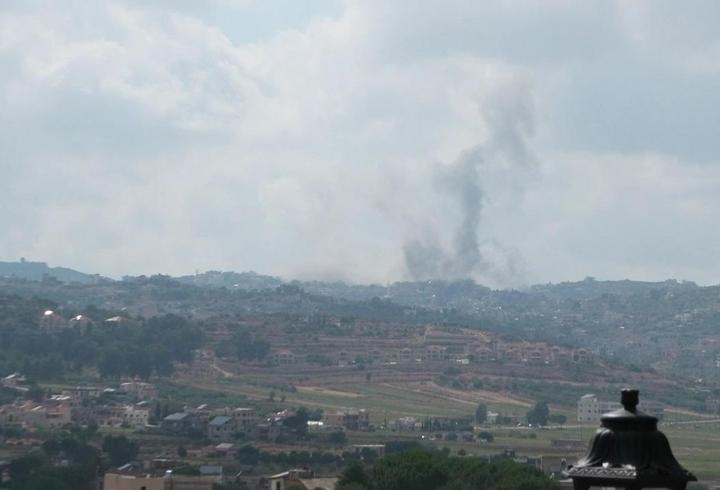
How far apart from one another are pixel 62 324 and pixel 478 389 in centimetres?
3618

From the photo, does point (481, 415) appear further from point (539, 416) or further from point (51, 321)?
point (51, 321)

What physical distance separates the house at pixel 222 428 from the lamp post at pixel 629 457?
11305 cm

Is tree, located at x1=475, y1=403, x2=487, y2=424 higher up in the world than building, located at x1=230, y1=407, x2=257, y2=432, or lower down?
higher up

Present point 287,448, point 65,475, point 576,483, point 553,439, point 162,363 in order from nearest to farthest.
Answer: point 576,483 < point 65,475 < point 287,448 < point 553,439 < point 162,363

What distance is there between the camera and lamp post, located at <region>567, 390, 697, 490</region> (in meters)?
6.41

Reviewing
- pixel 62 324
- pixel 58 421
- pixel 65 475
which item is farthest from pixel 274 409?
pixel 65 475

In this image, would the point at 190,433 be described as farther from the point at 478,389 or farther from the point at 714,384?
the point at 714,384

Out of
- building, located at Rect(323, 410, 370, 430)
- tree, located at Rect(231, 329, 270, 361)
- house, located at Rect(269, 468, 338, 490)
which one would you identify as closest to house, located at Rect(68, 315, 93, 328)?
tree, located at Rect(231, 329, 270, 361)

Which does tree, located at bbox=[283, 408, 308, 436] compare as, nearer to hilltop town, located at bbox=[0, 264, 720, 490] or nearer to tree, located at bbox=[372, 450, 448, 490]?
hilltop town, located at bbox=[0, 264, 720, 490]

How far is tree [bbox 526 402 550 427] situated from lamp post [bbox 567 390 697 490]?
135 metres

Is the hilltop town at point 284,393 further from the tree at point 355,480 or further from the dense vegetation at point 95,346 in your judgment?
the tree at point 355,480

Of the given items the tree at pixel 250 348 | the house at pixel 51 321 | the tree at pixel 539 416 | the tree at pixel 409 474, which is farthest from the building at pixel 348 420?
the tree at pixel 409 474

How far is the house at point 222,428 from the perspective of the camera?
11994 cm

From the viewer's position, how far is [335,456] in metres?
104
